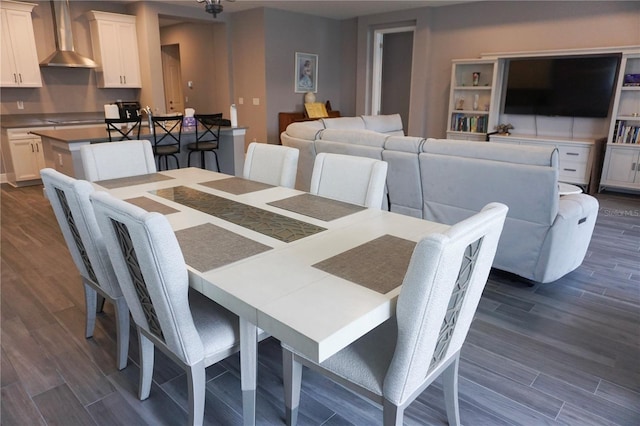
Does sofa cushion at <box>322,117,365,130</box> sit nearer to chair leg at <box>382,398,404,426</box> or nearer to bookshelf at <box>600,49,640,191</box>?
bookshelf at <box>600,49,640,191</box>

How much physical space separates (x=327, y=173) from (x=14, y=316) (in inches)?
82.1

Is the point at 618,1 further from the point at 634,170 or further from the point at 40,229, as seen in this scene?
the point at 40,229

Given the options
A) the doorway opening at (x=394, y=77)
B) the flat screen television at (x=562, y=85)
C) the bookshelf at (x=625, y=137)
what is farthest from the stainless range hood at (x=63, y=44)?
the bookshelf at (x=625, y=137)

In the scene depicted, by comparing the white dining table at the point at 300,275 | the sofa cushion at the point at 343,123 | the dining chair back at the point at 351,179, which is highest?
the sofa cushion at the point at 343,123

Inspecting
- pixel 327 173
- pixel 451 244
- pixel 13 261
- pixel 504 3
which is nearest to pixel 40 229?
pixel 13 261

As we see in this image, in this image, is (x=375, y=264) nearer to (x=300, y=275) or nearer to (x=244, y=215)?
(x=300, y=275)

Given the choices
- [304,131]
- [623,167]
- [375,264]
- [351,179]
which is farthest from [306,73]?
[375,264]

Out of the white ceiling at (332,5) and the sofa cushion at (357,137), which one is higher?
the white ceiling at (332,5)

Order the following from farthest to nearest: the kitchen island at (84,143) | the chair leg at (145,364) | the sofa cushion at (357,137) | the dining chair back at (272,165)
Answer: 1. the kitchen island at (84,143)
2. the sofa cushion at (357,137)
3. the dining chair back at (272,165)
4. the chair leg at (145,364)

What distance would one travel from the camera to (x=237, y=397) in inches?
73.4

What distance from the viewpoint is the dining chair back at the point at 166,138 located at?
14.9 feet

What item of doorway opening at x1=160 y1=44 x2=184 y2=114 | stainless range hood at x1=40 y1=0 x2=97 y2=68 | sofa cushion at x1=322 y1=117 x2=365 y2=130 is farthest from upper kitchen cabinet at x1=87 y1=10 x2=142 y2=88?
sofa cushion at x1=322 y1=117 x2=365 y2=130

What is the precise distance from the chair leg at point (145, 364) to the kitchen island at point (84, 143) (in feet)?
9.83

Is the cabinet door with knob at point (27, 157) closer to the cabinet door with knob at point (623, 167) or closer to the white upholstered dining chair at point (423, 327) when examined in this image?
the white upholstered dining chair at point (423, 327)
